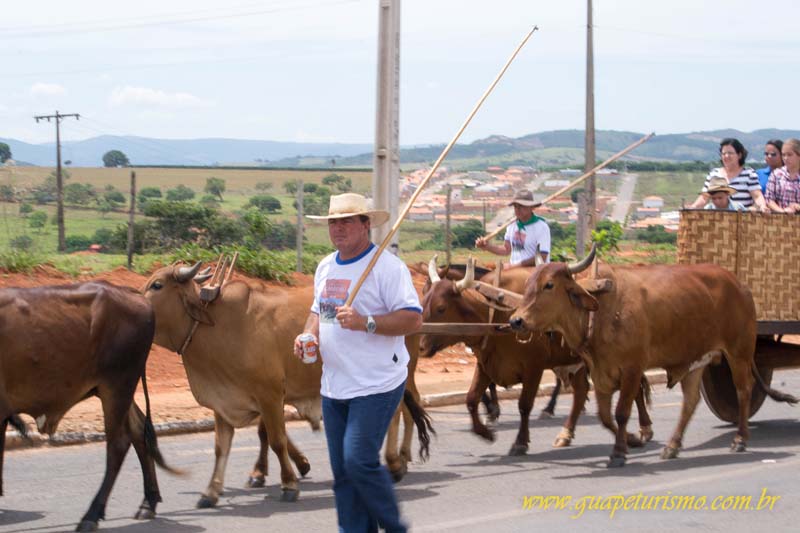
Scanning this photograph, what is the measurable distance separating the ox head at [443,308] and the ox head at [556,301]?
1.14 metres

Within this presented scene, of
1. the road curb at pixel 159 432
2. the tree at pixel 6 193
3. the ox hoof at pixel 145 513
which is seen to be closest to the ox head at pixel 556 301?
the road curb at pixel 159 432

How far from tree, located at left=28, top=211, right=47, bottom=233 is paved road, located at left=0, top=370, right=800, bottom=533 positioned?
62.7 ft

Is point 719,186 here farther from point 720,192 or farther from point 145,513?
point 145,513

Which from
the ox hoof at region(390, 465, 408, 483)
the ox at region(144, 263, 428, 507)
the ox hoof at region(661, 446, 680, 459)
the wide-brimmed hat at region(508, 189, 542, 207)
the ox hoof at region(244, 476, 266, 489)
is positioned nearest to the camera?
the ox at region(144, 263, 428, 507)

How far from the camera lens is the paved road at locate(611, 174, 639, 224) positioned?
Answer: 50325mm

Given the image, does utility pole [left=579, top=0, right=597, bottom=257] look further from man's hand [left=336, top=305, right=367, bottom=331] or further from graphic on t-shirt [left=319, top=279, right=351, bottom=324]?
man's hand [left=336, top=305, right=367, bottom=331]

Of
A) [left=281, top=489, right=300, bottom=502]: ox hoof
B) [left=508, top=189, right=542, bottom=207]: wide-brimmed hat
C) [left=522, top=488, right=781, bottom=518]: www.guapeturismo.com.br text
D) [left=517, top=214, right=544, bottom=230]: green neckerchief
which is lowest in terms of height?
[left=522, top=488, right=781, bottom=518]: www.guapeturismo.com.br text

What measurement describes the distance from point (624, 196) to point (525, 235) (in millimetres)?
41846

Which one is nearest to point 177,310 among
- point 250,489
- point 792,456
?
point 250,489

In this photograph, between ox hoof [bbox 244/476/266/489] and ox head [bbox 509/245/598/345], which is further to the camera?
ox head [bbox 509/245/598/345]

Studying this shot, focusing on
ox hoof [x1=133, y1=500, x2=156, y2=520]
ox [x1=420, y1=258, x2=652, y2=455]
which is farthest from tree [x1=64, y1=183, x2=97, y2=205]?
ox hoof [x1=133, y1=500, x2=156, y2=520]

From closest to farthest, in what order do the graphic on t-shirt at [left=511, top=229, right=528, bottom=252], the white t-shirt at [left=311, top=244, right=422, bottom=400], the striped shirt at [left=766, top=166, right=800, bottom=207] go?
the white t-shirt at [left=311, top=244, right=422, bottom=400] → the graphic on t-shirt at [left=511, top=229, right=528, bottom=252] → the striped shirt at [left=766, top=166, right=800, bottom=207]

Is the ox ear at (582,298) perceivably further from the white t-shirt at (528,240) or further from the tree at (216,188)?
the tree at (216,188)

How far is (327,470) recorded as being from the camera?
11.0 meters
